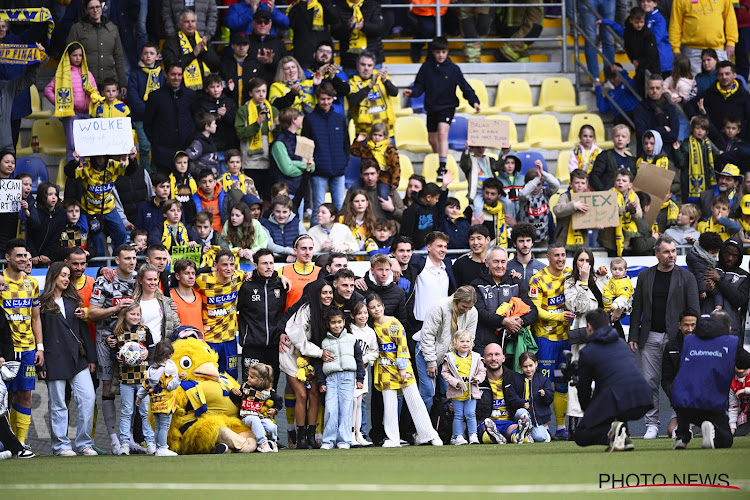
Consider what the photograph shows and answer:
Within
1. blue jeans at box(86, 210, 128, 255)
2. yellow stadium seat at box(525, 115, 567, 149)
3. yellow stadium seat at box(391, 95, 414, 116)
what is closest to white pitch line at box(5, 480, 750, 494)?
blue jeans at box(86, 210, 128, 255)

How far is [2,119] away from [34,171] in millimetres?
749

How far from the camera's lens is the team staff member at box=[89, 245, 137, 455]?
12.4 m

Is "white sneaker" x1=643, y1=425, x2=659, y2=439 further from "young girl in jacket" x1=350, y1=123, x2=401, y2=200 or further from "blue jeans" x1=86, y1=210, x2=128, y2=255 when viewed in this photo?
"blue jeans" x1=86, y1=210, x2=128, y2=255

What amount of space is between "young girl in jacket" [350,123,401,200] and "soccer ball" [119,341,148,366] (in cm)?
413

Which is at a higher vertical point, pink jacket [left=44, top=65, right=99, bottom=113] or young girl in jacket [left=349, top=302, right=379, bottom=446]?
pink jacket [left=44, top=65, right=99, bottom=113]

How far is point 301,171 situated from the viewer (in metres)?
15.4

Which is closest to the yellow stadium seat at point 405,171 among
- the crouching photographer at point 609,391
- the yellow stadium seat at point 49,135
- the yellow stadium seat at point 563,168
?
the yellow stadium seat at point 563,168

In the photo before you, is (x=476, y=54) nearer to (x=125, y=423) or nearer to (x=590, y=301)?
(x=590, y=301)

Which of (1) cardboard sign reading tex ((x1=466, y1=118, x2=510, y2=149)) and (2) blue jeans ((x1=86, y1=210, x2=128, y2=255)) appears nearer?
(2) blue jeans ((x1=86, y1=210, x2=128, y2=255))

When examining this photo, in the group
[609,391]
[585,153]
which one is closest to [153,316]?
[609,391]

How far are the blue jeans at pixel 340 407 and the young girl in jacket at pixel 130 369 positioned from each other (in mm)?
1586

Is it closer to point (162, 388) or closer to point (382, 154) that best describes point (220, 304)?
point (162, 388)

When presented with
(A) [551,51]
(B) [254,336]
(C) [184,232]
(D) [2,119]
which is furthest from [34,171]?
(A) [551,51]

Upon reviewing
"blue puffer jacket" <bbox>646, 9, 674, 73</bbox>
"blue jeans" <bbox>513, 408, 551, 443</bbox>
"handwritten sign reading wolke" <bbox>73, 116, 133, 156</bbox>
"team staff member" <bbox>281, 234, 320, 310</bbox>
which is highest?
"blue puffer jacket" <bbox>646, 9, 674, 73</bbox>
